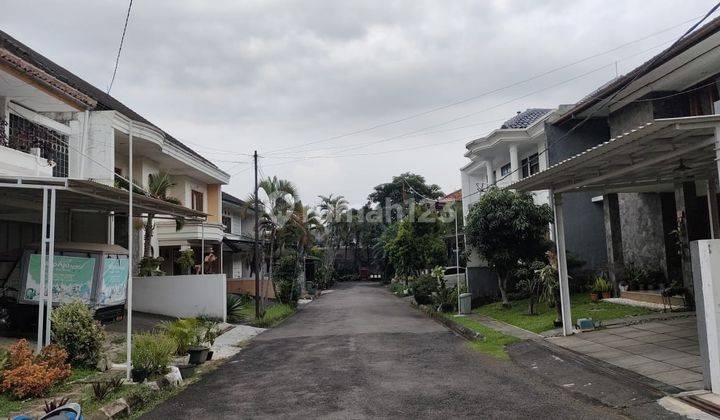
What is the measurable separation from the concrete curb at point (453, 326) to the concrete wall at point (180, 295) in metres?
7.56

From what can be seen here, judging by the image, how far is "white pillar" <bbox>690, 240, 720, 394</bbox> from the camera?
664 centimetres

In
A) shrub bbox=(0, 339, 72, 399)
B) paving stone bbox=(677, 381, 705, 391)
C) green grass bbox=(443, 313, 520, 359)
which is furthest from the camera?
green grass bbox=(443, 313, 520, 359)

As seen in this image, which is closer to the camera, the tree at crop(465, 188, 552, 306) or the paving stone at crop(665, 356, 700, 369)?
the paving stone at crop(665, 356, 700, 369)

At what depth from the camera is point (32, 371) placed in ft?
25.4

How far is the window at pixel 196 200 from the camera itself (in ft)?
85.1

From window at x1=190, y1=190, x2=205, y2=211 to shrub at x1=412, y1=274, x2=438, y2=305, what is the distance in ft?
37.2

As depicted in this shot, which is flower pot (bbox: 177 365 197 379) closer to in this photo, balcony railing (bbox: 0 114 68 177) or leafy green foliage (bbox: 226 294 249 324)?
balcony railing (bbox: 0 114 68 177)

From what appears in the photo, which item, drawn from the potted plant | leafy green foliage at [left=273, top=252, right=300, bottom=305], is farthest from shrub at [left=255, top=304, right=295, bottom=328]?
the potted plant

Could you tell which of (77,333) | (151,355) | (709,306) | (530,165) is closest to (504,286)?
(530,165)

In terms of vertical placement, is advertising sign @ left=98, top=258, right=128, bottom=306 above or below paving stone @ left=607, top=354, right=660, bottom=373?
above

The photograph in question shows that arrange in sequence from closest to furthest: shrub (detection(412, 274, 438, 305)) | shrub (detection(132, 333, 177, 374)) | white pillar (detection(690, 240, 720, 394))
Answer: white pillar (detection(690, 240, 720, 394)), shrub (detection(132, 333, 177, 374)), shrub (detection(412, 274, 438, 305))

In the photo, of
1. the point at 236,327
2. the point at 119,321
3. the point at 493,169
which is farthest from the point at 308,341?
the point at 493,169

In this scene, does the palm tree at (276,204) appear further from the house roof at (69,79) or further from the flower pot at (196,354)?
the flower pot at (196,354)

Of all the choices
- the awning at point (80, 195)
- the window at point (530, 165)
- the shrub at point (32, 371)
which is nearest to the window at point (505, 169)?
the window at point (530, 165)
